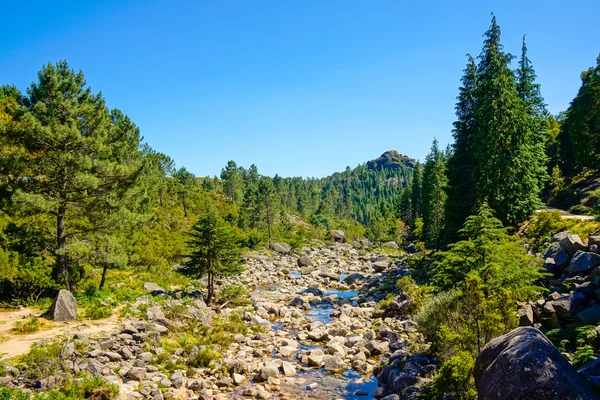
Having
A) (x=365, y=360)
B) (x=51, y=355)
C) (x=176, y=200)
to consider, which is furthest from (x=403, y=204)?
(x=51, y=355)

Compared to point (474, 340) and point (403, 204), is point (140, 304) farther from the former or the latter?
point (403, 204)

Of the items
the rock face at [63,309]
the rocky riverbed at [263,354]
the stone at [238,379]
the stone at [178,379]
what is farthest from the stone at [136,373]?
the rock face at [63,309]

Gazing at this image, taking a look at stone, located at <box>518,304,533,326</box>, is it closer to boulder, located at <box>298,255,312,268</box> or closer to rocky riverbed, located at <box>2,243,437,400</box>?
rocky riverbed, located at <box>2,243,437,400</box>

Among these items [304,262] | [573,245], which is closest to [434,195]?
[304,262]

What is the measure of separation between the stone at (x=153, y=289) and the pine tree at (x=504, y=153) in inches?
965

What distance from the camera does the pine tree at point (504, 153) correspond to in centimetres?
2552

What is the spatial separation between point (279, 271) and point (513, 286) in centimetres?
3475

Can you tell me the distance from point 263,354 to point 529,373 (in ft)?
47.1

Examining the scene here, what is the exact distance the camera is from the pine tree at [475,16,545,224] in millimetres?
25516

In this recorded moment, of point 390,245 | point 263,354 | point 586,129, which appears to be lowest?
point 263,354

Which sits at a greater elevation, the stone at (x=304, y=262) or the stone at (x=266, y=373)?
the stone at (x=304, y=262)

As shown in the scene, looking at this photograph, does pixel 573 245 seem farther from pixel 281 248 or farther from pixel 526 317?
pixel 281 248

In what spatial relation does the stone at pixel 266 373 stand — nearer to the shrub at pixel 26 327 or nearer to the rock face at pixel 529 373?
the rock face at pixel 529 373

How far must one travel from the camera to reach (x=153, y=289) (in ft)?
86.7
